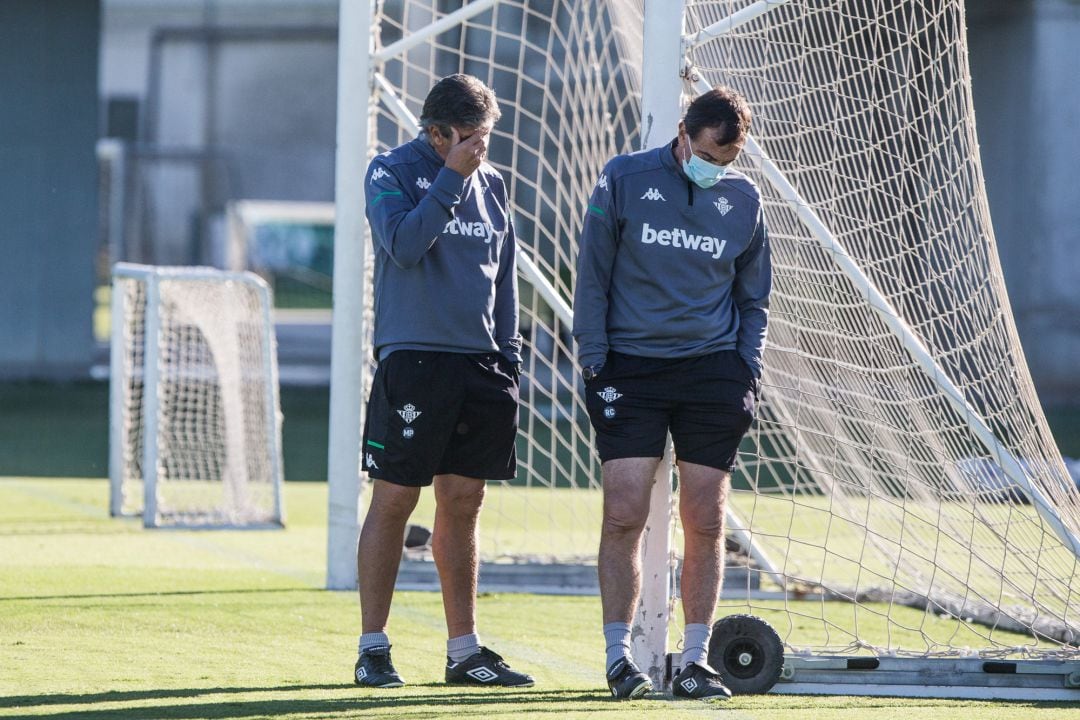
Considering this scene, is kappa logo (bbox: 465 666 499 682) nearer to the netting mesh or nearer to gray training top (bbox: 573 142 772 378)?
gray training top (bbox: 573 142 772 378)

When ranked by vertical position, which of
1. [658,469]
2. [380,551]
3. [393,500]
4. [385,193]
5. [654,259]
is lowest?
[380,551]

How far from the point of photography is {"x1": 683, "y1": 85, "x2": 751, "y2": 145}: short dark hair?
3654mm

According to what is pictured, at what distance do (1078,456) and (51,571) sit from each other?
29.8ft

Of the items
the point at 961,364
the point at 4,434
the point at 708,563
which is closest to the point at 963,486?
the point at 961,364

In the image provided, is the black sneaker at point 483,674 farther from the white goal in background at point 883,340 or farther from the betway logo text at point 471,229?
the betway logo text at point 471,229

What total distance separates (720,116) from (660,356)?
0.63 meters

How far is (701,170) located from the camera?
3.72m

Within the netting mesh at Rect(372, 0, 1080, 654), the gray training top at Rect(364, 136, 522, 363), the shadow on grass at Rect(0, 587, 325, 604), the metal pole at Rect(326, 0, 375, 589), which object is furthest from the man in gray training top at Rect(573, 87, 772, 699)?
the shadow on grass at Rect(0, 587, 325, 604)

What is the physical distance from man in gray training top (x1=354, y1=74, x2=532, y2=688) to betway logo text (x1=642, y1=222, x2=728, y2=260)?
0.44 m

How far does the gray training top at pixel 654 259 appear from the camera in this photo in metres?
3.76

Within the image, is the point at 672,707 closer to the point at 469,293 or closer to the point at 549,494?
the point at 469,293

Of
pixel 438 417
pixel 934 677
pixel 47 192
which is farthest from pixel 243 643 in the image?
pixel 47 192

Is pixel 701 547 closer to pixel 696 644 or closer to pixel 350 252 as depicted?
pixel 696 644

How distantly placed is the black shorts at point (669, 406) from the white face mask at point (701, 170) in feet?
1.49
